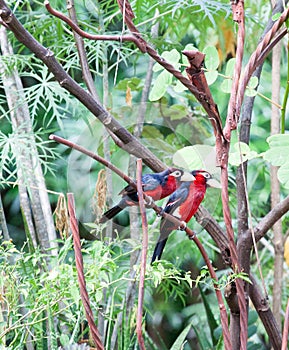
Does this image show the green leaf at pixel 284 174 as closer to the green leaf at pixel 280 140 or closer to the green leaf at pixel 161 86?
the green leaf at pixel 280 140

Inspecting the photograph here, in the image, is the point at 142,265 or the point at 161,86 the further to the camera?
the point at 161,86

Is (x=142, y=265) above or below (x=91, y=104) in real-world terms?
below

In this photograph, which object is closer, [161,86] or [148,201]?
[148,201]

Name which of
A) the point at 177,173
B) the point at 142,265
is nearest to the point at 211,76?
the point at 177,173

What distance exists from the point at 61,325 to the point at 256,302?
471mm

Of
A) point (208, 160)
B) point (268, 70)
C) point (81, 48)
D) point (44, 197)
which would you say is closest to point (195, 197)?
point (208, 160)

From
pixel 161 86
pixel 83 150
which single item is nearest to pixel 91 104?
pixel 161 86

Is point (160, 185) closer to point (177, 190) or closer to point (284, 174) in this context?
point (177, 190)

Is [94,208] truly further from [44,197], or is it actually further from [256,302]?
[44,197]

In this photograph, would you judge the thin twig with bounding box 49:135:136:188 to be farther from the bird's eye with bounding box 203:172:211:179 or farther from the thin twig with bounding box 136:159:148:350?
the bird's eye with bounding box 203:172:211:179

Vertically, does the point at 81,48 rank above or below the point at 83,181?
above

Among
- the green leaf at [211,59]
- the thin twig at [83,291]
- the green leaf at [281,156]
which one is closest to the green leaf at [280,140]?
the green leaf at [281,156]

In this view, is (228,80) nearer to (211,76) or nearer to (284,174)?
(211,76)

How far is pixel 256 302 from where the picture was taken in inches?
29.6
